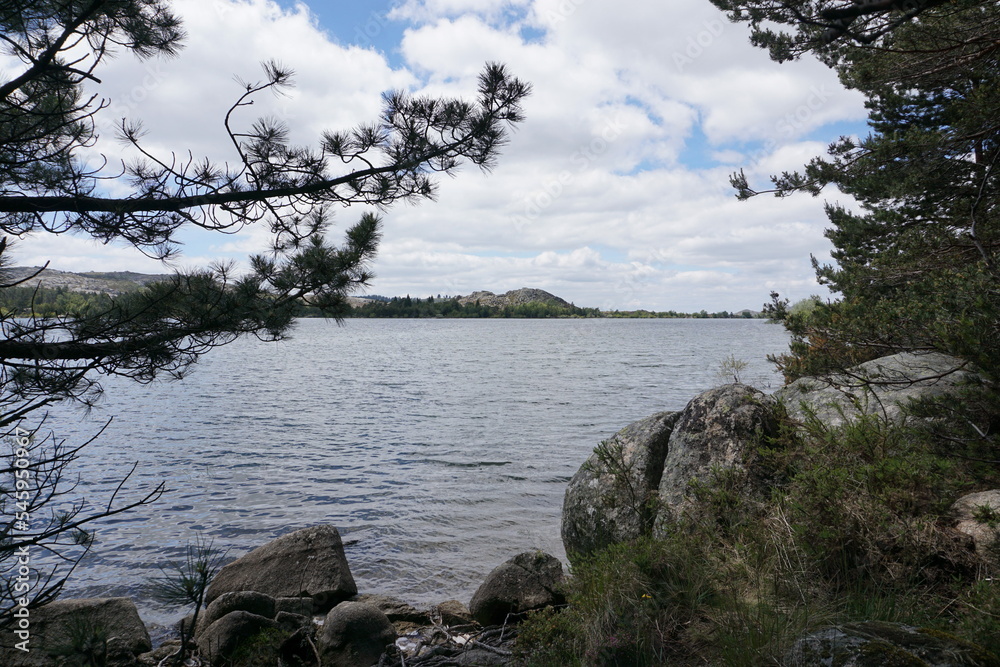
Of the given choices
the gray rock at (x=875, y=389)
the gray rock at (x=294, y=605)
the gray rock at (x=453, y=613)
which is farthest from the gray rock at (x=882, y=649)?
the gray rock at (x=294, y=605)

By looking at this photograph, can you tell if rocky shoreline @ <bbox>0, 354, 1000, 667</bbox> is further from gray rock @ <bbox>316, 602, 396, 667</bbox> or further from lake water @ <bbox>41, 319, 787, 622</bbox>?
lake water @ <bbox>41, 319, 787, 622</bbox>

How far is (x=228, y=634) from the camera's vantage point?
6.27 m

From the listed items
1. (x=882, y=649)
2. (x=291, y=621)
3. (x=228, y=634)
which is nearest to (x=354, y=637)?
(x=291, y=621)

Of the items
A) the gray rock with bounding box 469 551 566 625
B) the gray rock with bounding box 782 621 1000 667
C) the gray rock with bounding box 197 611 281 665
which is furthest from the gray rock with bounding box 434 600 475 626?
the gray rock with bounding box 782 621 1000 667

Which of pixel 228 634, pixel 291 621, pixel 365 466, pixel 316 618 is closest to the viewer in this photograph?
pixel 228 634

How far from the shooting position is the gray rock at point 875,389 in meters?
6.16

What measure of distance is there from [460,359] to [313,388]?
64.7ft

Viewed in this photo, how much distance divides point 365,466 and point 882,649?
45.9ft

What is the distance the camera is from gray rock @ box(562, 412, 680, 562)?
22.4 feet

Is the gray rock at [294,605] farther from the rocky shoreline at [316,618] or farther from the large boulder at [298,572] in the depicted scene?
the large boulder at [298,572]

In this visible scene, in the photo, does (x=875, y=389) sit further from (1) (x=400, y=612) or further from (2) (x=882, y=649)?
(1) (x=400, y=612)

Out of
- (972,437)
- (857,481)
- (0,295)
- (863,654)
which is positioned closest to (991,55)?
(972,437)

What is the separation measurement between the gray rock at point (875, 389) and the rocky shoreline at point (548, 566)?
2cm

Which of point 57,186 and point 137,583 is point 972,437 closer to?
point 57,186
